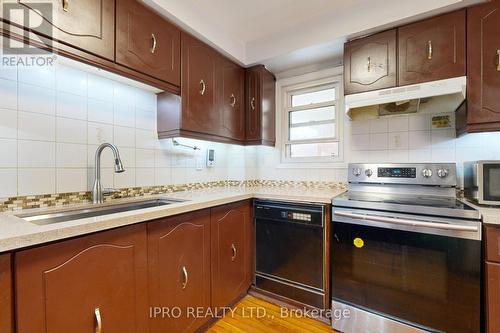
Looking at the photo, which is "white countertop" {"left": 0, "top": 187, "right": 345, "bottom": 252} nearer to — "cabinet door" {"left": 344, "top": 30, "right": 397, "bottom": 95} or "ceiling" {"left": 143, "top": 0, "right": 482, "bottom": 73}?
"ceiling" {"left": 143, "top": 0, "right": 482, "bottom": 73}

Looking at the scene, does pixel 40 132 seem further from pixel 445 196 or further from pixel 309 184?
pixel 445 196

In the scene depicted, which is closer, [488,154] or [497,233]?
[497,233]

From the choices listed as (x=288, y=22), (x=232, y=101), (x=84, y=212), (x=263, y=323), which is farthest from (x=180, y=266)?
(x=288, y=22)

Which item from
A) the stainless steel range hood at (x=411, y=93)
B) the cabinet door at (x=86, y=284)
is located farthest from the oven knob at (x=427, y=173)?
the cabinet door at (x=86, y=284)

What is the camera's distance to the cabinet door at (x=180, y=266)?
1194 mm

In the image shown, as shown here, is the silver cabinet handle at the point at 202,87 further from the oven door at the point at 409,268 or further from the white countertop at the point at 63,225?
→ the oven door at the point at 409,268

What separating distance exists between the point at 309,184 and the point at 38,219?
81.4 inches

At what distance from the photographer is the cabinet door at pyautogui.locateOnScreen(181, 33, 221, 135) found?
1.72m

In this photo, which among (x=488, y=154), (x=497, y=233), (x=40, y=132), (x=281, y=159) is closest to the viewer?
(x=497, y=233)

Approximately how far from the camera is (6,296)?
72cm

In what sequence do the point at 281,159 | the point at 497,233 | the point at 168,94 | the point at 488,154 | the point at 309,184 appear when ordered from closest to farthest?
1. the point at 497,233
2. the point at 488,154
3. the point at 168,94
4. the point at 309,184
5. the point at 281,159

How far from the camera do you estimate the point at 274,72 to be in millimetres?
2471

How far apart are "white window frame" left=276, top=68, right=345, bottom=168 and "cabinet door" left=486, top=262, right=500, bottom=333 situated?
1.19 metres

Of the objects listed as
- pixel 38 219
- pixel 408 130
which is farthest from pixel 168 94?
pixel 408 130
